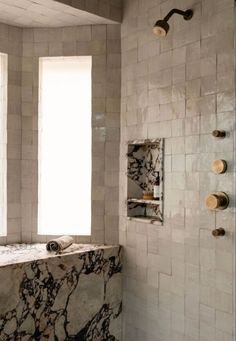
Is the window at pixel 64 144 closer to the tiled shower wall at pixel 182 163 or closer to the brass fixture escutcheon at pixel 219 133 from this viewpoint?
the tiled shower wall at pixel 182 163

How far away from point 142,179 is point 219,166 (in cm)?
77

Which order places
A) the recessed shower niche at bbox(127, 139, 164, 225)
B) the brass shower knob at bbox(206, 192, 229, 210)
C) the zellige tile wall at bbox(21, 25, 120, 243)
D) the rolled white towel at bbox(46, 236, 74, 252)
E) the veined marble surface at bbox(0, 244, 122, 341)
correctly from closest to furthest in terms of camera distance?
the brass shower knob at bbox(206, 192, 229, 210), the veined marble surface at bbox(0, 244, 122, 341), the rolled white towel at bbox(46, 236, 74, 252), the recessed shower niche at bbox(127, 139, 164, 225), the zellige tile wall at bbox(21, 25, 120, 243)

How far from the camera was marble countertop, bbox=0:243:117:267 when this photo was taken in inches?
85.2

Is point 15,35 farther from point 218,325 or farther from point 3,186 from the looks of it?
point 218,325

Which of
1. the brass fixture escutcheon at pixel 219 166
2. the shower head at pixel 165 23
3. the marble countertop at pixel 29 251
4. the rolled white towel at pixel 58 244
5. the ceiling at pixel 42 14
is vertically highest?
the ceiling at pixel 42 14

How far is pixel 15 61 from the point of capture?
2.68 m

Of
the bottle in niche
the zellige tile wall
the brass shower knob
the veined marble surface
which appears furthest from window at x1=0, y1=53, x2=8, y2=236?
the brass shower knob

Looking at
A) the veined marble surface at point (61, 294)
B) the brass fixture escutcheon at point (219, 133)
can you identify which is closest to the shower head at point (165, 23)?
the brass fixture escutcheon at point (219, 133)

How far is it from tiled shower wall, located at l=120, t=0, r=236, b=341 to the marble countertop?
0.28m

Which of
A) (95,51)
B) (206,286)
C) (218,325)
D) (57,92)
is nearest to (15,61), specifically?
(57,92)

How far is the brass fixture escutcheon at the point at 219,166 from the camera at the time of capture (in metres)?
1.91

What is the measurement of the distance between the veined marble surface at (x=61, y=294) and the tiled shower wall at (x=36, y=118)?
0.75 ft

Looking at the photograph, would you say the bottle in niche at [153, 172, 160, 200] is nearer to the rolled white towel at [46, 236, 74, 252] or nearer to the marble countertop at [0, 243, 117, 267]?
the marble countertop at [0, 243, 117, 267]

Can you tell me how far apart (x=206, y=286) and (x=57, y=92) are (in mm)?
1719
